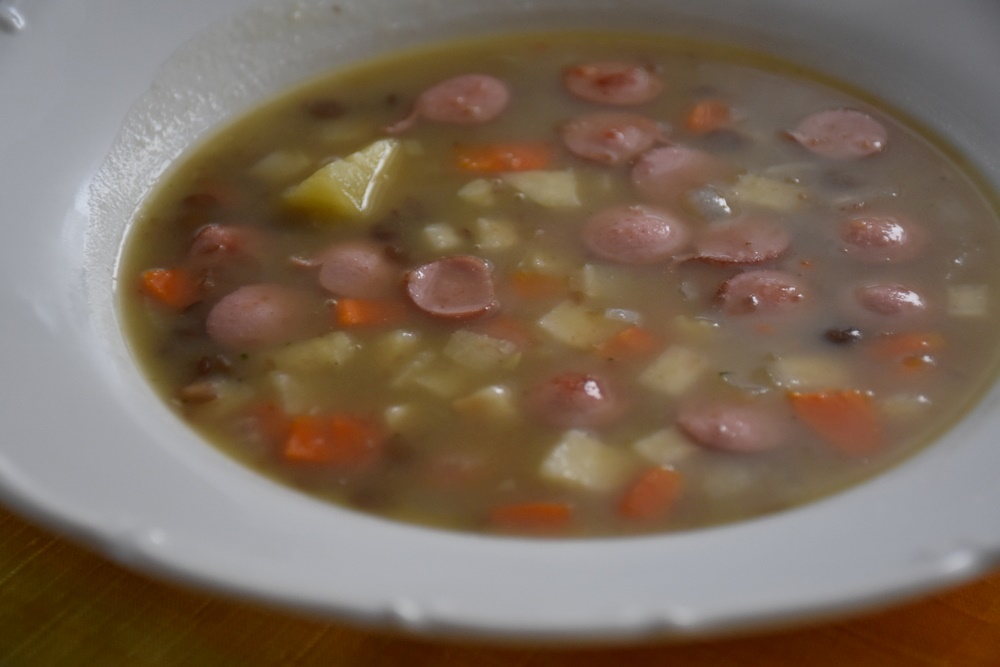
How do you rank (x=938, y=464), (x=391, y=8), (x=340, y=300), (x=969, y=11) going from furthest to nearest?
(x=391, y=8)
(x=969, y=11)
(x=340, y=300)
(x=938, y=464)

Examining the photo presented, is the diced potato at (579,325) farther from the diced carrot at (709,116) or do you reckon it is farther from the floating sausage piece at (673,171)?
the diced carrot at (709,116)

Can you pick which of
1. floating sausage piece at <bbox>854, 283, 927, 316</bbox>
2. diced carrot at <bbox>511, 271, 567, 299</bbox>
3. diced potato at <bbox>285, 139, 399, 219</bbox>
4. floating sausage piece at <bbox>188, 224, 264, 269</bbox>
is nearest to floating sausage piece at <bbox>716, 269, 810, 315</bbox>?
floating sausage piece at <bbox>854, 283, 927, 316</bbox>

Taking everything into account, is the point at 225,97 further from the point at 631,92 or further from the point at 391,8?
the point at 631,92

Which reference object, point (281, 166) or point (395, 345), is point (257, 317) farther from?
point (281, 166)

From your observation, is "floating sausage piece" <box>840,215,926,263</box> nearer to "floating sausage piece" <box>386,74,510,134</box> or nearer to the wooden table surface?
the wooden table surface

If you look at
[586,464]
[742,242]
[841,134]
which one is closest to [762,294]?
[742,242]

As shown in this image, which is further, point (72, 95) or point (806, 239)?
point (72, 95)

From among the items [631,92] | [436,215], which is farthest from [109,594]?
[631,92]
